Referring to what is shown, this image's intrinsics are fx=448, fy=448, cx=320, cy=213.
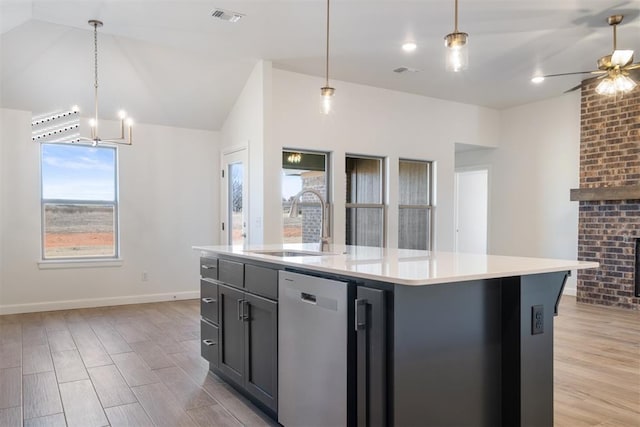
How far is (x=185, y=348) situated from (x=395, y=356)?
262 cm

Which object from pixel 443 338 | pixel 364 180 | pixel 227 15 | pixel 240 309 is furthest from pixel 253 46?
pixel 443 338

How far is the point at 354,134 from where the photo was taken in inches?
234

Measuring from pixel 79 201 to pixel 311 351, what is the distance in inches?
180

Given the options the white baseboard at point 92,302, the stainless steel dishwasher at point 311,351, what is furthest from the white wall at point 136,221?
the stainless steel dishwasher at point 311,351

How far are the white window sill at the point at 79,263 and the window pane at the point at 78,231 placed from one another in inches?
4.4

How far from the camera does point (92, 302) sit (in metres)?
5.48

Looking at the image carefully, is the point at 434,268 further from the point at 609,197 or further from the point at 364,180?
the point at 609,197

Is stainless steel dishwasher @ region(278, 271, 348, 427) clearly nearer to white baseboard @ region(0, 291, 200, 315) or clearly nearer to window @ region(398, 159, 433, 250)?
white baseboard @ region(0, 291, 200, 315)

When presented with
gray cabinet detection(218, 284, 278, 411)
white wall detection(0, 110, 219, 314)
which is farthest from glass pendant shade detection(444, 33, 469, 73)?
white wall detection(0, 110, 219, 314)

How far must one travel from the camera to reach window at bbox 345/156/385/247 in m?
6.06

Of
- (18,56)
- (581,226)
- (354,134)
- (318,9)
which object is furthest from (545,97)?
(18,56)

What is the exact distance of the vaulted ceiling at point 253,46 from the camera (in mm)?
3764

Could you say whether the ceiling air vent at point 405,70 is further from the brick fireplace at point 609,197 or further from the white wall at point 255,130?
the brick fireplace at point 609,197

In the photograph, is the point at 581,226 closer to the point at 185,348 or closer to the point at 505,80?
the point at 505,80
